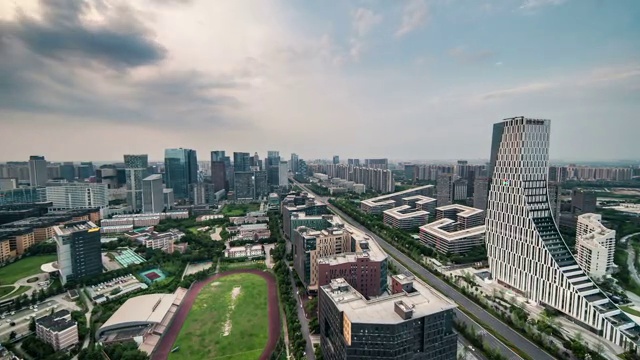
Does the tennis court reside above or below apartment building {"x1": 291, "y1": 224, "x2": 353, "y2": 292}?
below

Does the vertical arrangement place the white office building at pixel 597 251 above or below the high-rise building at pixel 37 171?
below

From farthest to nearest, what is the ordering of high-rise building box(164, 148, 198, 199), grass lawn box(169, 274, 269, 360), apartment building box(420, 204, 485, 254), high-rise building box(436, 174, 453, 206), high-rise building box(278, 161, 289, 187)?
high-rise building box(278, 161, 289, 187) → high-rise building box(164, 148, 198, 199) → high-rise building box(436, 174, 453, 206) → apartment building box(420, 204, 485, 254) → grass lawn box(169, 274, 269, 360)

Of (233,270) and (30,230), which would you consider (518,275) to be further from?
(30,230)

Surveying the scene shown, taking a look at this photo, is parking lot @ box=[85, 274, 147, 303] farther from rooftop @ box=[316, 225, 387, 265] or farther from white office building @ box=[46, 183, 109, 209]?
white office building @ box=[46, 183, 109, 209]

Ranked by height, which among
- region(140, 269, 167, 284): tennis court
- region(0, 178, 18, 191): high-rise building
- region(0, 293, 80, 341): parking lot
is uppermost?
region(0, 178, 18, 191): high-rise building

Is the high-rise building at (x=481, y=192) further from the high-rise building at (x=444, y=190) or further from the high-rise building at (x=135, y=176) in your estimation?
the high-rise building at (x=135, y=176)

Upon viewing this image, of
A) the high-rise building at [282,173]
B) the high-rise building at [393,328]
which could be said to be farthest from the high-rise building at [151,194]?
the high-rise building at [393,328]

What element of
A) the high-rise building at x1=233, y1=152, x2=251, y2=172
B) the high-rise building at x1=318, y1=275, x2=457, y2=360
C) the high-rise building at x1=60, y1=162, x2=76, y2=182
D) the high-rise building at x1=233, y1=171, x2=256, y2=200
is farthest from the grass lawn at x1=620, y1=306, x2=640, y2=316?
the high-rise building at x1=60, y1=162, x2=76, y2=182
